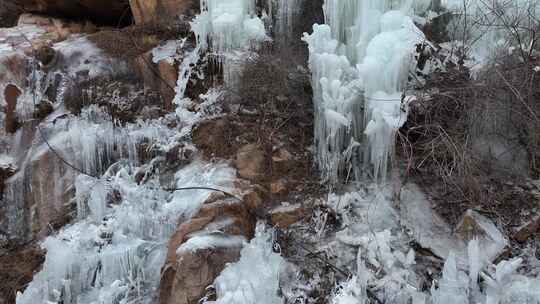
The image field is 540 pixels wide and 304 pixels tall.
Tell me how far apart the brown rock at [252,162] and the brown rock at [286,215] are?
424mm

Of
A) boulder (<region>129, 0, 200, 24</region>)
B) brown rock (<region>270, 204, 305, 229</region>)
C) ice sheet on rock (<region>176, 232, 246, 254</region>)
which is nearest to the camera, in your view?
ice sheet on rock (<region>176, 232, 246, 254</region>)

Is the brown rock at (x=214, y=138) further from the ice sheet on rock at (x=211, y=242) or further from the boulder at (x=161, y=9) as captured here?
the boulder at (x=161, y=9)

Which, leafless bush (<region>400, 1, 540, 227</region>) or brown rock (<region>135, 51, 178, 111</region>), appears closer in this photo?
leafless bush (<region>400, 1, 540, 227</region>)

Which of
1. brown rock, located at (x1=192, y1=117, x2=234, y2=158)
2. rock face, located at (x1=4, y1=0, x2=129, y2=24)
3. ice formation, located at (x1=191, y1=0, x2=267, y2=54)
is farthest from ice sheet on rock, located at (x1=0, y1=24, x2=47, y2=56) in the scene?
brown rock, located at (x1=192, y1=117, x2=234, y2=158)

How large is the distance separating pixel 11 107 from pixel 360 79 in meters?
4.62

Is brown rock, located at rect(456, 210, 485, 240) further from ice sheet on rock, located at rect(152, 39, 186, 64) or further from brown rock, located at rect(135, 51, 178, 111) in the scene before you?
ice sheet on rock, located at rect(152, 39, 186, 64)

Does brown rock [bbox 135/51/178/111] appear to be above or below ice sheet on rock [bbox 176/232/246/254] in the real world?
above

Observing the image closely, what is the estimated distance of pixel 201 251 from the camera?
4598 mm

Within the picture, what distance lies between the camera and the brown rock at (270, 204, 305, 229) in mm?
5224

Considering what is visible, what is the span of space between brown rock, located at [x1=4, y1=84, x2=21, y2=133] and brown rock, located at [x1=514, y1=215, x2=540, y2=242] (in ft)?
19.6

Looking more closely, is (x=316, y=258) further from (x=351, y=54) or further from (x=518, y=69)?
(x=518, y=69)

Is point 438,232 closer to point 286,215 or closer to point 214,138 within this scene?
point 286,215

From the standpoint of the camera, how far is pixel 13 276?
18.8 ft

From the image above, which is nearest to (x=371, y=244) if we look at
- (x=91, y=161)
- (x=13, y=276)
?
(x=91, y=161)
